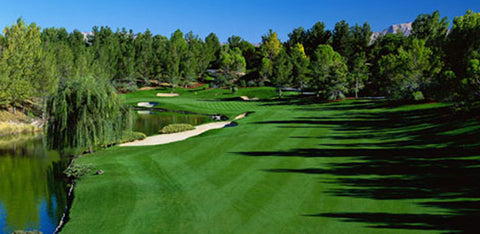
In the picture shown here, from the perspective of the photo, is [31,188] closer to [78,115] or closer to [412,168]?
[78,115]

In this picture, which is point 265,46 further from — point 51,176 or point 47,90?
point 51,176

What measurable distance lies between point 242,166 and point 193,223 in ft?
33.8

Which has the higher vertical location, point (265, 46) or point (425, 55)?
point (265, 46)

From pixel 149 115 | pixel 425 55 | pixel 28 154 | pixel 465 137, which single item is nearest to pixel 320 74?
pixel 425 55

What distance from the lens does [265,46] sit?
499 feet

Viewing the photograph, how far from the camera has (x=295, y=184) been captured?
854 inches

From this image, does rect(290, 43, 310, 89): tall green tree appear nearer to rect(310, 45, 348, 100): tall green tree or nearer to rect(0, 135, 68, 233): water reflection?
rect(310, 45, 348, 100): tall green tree

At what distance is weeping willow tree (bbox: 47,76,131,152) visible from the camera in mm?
33375

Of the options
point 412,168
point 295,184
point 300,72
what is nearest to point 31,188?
point 295,184

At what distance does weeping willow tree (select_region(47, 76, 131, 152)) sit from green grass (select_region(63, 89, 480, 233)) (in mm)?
2018

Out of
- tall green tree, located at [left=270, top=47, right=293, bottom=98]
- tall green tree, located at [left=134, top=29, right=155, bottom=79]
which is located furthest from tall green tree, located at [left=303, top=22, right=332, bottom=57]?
tall green tree, located at [left=134, top=29, right=155, bottom=79]

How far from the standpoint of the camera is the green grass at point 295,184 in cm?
1628

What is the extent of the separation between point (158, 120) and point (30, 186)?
132ft

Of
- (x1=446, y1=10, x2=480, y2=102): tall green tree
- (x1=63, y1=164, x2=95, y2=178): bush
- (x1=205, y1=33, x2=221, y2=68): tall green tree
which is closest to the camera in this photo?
(x1=63, y1=164, x2=95, y2=178): bush
